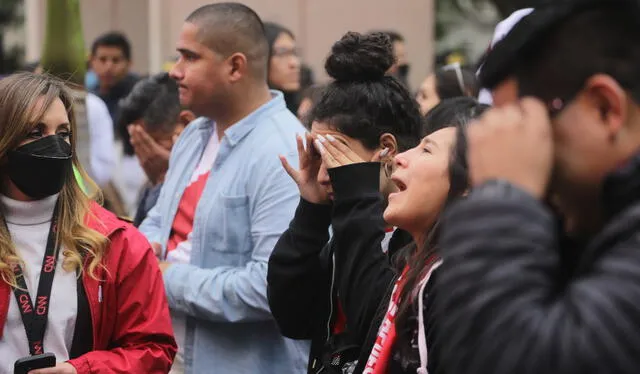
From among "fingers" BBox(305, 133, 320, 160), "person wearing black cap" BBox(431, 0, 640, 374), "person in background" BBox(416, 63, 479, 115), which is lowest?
"person in background" BBox(416, 63, 479, 115)

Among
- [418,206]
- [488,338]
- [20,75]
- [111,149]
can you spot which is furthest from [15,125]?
[111,149]

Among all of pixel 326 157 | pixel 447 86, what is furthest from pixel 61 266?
pixel 447 86

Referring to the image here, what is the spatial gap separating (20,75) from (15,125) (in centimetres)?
28

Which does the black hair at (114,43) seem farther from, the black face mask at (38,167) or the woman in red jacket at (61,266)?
the black face mask at (38,167)

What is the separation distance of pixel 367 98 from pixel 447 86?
2.78 m

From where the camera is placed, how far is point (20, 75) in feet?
12.1

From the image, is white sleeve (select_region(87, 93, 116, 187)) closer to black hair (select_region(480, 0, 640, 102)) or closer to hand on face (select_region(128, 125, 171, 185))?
hand on face (select_region(128, 125, 171, 185))

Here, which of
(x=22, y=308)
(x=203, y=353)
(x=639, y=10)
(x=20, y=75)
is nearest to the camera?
(x=639, y=10)

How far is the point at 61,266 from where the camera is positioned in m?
3.41

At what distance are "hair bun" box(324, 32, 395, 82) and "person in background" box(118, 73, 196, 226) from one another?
6.56 feet

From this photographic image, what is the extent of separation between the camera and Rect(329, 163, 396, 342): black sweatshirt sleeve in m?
3.32

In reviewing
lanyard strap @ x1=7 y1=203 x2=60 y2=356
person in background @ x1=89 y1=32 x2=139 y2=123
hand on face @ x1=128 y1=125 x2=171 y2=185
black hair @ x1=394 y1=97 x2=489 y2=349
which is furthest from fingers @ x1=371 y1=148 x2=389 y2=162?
person in background @ x1=89 y1=32 x2=139 y2=123

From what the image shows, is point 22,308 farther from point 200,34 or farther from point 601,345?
point 601,345

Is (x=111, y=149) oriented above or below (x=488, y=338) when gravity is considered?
below
